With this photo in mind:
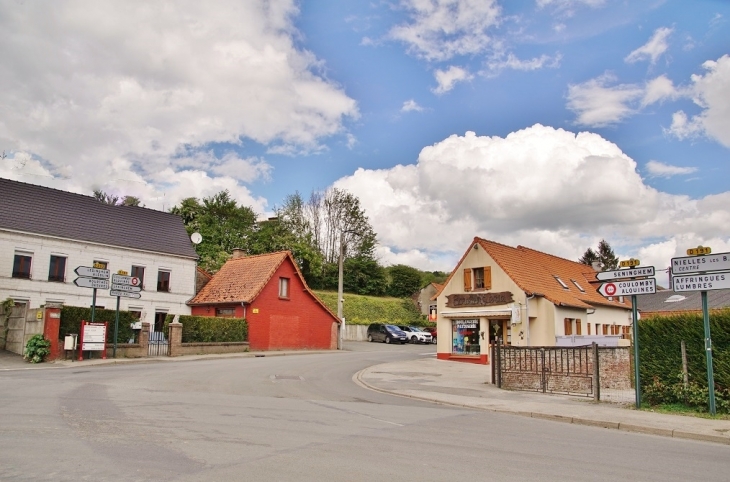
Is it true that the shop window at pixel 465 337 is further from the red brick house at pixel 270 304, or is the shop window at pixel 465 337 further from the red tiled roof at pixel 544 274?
the red brick house at pixel 270 304

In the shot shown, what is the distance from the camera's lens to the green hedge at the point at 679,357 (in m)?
13.2

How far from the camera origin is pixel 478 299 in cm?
3136

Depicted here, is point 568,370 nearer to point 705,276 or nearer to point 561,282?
point 705,276

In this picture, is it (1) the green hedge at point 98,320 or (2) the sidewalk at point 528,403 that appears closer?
(2) the sidewalk at point 528,403

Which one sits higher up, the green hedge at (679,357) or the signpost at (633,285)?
the signpost at (633,285)

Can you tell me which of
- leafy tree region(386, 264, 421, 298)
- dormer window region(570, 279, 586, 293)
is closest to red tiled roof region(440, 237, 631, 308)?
dormer window region(570, 279, 586, 293)

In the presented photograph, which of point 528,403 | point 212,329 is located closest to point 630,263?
point 528,403

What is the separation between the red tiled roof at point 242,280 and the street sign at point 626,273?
79.2 feet

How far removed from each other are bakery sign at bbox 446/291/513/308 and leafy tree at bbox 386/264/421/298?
3599 cm

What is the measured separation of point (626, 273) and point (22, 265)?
3122cm

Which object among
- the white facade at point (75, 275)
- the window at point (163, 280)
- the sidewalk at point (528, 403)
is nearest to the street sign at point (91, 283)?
the white facade at point (75, 275)

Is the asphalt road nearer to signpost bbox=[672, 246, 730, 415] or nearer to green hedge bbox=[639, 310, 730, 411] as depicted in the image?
signpost bbox=[672, 246, 730, 415]

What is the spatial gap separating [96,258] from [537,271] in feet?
87.2

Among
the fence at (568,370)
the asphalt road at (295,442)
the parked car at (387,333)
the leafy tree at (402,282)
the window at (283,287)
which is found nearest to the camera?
the asphalt road at (295,442)
